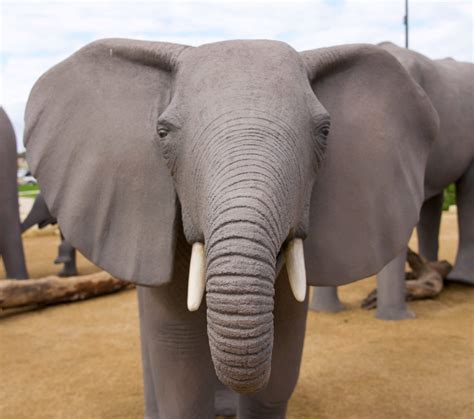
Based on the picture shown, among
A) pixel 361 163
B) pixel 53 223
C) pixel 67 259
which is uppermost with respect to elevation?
pixel 361 163

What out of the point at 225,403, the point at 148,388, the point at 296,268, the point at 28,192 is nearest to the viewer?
the point at 296,268

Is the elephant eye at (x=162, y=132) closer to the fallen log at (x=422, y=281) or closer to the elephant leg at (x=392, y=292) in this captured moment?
the elephant leg at (x=392, y=292)

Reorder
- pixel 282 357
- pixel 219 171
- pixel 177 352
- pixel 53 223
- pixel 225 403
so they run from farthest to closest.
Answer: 1. pixel 53 223
2. pixel 225 403
3. pixel 282 357
4. pixel 177 352
5. pixel 219 171

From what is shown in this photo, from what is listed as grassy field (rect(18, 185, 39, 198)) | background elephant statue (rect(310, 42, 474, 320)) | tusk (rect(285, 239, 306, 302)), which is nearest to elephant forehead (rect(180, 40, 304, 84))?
tusk (rect(285, 239, 306, 302))

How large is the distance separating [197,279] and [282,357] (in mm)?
A: 836

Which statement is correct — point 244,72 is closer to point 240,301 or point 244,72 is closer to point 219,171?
point 219,171

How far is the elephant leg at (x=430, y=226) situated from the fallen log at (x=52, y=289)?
301 cm

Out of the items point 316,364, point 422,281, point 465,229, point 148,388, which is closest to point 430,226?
point 465,229

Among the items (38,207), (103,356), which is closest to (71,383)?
(103,356)

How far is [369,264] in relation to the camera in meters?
1.95

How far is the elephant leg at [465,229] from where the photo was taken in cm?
557

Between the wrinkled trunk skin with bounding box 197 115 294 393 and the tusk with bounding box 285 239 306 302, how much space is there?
17 cm

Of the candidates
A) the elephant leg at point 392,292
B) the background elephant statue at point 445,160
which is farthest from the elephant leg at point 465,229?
the elephant leg at point 392,292

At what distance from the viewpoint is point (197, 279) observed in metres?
1.50
